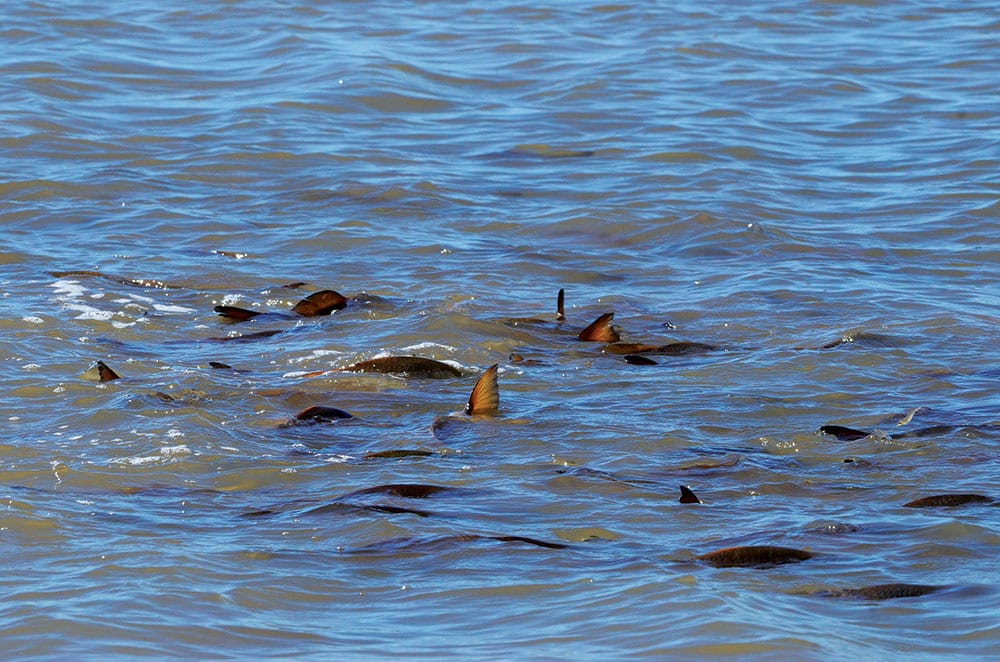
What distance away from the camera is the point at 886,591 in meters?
Answer: 3.78

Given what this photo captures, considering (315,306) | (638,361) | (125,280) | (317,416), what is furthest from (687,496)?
(125,280)

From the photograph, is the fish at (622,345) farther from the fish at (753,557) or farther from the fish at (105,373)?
the fish at (753,557)

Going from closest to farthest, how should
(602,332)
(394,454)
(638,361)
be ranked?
(394,454)
(638,361)
(602,332)

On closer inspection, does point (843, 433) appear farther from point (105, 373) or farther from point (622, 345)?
point (105, 373)

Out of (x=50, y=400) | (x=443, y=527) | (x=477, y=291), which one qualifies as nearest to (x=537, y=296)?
(x=477, y=291)

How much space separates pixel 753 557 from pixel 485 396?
146 centimetres

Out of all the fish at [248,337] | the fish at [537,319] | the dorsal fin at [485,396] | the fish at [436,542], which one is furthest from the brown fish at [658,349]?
the fish at [436,542]

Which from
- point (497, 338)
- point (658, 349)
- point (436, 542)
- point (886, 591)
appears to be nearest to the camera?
point (886, 591)

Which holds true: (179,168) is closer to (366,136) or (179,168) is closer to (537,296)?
(366,136)

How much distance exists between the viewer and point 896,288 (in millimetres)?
7234

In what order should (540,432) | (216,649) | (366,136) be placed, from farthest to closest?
1. (366,136)
2. (540,432)
3. (216,649)

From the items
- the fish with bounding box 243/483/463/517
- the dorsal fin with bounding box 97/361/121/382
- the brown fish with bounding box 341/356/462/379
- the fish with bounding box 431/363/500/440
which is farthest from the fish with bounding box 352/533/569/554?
the dorsal fin with bounding box 97/361/121/382

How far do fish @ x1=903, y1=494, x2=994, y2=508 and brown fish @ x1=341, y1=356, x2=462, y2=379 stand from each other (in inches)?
80.0

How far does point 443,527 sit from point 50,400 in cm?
193
